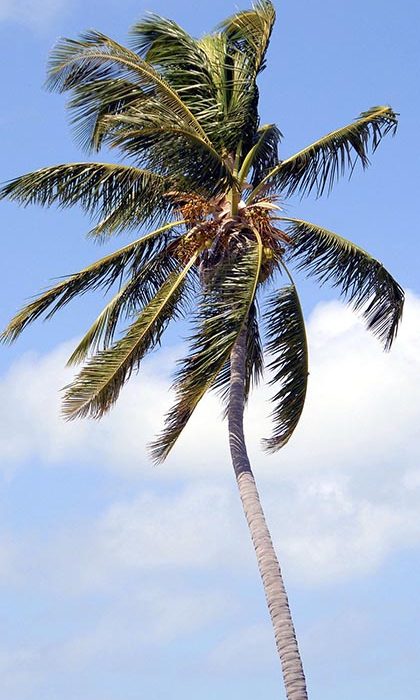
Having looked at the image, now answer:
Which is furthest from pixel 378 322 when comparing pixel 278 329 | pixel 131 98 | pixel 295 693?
pixel 295 693

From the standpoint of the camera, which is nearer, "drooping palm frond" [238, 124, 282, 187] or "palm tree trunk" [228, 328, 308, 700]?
"palm tree trunk" [228, 328, 308, 700]

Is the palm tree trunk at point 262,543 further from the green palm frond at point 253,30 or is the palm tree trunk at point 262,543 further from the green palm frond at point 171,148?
the green palm frond at point 253,30

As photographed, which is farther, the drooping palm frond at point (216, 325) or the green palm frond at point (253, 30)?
the green palm frond at point (253, 30)

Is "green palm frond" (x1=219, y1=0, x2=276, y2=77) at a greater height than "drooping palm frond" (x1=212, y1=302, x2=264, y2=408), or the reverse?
"green palm frond" (x1=219, y1=0, x2=276, y2=77)

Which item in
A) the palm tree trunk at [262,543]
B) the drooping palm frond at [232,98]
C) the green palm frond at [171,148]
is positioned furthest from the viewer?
the drooping palm frond at [232,98]

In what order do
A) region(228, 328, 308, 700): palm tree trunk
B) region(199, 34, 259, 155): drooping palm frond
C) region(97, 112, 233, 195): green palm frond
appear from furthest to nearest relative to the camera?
region(199, 34, 259, 155): drooping palm frond
region(97, 112, 233, 195): green palm frond
region(228, 328, 308, 700): palm tree trunk

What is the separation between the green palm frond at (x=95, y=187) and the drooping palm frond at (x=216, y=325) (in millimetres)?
2193

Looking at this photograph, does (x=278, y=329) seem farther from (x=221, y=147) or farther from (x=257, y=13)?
(x=257, y=13)

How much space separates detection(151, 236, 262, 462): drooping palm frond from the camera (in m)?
23.1

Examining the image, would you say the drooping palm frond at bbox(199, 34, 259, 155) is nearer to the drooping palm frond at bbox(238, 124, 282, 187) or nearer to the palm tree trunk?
the drooping palm frond at bbox(238, 124, 282, 187)

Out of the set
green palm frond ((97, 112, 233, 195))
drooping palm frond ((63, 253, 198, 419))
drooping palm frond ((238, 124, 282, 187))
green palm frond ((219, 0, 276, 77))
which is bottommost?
drooping palm frond ((63, 253, 198, 419))

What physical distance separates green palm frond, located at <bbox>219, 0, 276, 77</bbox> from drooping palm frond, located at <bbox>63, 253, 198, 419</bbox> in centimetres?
401

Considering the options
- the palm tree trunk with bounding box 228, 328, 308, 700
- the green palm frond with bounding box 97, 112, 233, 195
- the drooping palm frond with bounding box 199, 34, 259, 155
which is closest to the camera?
the palm tree trunk with bounding box 228, 328, 308, 700

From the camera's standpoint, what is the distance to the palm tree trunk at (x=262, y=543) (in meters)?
21.7
